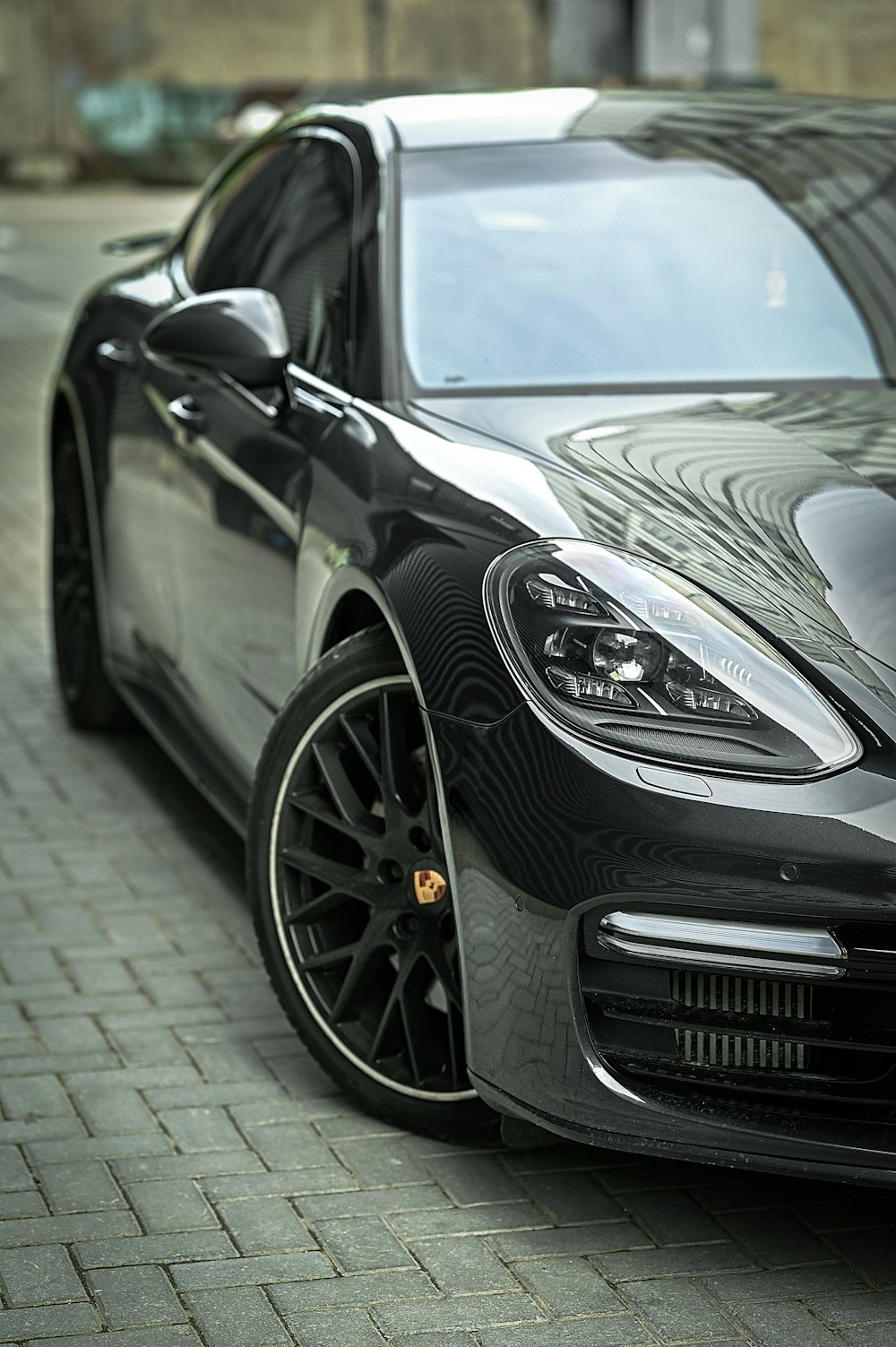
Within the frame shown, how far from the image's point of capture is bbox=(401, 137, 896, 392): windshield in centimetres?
389

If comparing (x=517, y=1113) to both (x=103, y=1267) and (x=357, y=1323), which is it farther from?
(x=103, y=1267)

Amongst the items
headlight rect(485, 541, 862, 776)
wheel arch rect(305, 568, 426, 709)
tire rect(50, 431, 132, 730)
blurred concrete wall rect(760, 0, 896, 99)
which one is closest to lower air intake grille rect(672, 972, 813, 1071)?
headlight rect(485, 541, 862, 776)

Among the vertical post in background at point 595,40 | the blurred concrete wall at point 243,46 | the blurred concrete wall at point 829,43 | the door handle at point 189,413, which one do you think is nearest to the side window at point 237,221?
the door handle at point 189,413

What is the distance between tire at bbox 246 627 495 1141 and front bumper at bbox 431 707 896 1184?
0.79ft

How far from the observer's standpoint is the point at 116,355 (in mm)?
5164

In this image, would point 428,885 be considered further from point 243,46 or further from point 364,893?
point 243,46

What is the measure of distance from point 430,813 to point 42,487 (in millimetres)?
7098

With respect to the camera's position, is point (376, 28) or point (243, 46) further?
point (376, 28)

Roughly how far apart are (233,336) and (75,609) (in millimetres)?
2029

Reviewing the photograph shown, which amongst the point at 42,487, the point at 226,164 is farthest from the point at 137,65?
the point at 226,164

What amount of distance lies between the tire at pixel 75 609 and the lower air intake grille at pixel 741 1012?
3056mm

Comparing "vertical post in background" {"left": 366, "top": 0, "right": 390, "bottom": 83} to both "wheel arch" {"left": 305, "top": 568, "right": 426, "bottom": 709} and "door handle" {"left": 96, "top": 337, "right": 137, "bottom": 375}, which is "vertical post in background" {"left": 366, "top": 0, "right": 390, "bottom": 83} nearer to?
"door handle" {"left": 96, "top": 337, "right": 137, "bottom": 375}

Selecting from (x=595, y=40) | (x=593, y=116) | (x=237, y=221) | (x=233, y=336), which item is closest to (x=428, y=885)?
(x=233, y=336)

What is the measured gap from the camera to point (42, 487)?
9883mm
